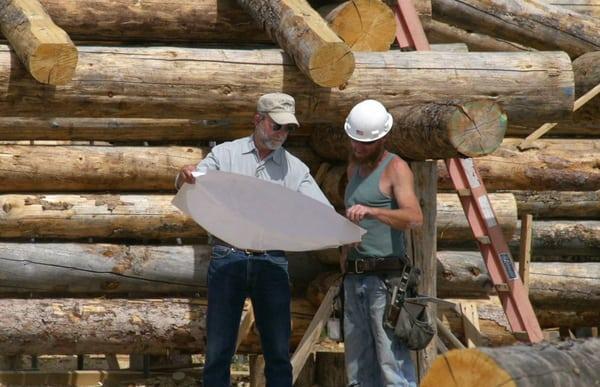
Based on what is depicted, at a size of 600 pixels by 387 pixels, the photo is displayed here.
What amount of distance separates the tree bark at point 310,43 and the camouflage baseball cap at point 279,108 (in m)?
0.34

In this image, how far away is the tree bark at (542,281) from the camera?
10.4m

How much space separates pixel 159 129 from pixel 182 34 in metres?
0.94

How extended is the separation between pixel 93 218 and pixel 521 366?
17.0ft

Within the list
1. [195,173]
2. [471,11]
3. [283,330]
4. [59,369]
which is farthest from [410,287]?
[59,369]

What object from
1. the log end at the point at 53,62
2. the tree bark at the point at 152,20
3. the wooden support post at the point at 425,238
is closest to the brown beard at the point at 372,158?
the wooden support post at the point at 425,238

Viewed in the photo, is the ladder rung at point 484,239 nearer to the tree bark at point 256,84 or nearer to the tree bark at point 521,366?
the tree bark at point 256,84

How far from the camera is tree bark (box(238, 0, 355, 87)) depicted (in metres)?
8.09

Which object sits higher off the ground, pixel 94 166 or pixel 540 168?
pixel 540 168

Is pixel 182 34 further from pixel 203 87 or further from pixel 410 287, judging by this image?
pixel 410 287

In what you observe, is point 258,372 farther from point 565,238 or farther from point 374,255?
point 565,238

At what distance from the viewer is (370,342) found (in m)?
7.98

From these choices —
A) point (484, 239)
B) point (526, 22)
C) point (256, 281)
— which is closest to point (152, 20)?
point (256, 281)

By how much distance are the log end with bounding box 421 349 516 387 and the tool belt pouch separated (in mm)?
2196

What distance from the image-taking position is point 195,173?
307 inches
